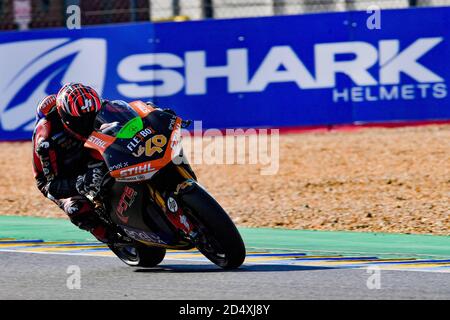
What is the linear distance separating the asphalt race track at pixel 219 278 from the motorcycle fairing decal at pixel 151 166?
0.77m

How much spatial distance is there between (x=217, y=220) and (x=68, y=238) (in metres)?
3.30

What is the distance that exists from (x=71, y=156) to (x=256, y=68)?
808 centimetres

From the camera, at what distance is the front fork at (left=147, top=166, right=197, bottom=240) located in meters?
7.48

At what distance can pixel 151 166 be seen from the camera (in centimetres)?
743

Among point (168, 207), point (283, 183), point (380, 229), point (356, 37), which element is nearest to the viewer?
point (168, 207)

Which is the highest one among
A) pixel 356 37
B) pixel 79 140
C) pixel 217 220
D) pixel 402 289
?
pixel 356 37

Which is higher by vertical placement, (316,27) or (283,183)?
(316,27)

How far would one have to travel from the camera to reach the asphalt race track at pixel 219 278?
23.1 feet

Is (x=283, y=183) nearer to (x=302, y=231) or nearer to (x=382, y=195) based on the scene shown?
(x=382, y=195)

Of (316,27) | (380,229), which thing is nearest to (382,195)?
(380,229)

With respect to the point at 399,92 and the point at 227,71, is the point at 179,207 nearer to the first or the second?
the point at 399,92

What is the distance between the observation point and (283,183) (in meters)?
13.1

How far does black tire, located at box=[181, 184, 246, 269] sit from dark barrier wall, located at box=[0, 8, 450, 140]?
829 cm

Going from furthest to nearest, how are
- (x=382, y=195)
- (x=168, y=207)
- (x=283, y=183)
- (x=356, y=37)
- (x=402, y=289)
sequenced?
(x=356, y=37)
(x=283, y=183)
(x=382, y=195)
(x=168, y=207)
(x=402, y=289)
